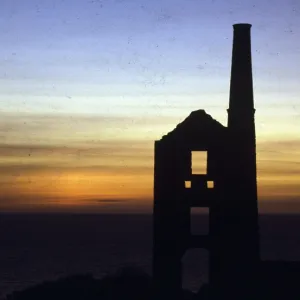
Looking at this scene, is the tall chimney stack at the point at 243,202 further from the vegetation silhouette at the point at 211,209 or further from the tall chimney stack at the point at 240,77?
the tall chimney stack at the point at 240,77

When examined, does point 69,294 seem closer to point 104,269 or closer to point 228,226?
point 228,226

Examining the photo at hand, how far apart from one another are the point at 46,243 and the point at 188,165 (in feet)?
302

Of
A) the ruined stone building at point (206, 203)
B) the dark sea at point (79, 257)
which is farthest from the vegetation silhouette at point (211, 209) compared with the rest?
the dark sea at point (79, 257)

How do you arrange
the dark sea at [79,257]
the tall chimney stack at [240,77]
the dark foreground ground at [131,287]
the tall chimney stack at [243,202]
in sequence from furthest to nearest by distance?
1. the dark sea at [79,257]
2. the tall chimney stack at [240,77]
3. the tall chimney stack at [243,202]
4. the dark foreground ground at [131,287]

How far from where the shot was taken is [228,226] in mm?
26969

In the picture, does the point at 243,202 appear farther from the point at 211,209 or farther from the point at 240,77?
the point at 240,77

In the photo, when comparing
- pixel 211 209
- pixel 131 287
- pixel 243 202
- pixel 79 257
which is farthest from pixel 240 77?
pixel 79 257

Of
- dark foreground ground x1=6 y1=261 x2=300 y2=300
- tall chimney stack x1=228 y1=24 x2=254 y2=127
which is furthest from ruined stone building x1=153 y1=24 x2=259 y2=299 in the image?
tall chimney stack x1=228 y1=24 x2=254 y2=127

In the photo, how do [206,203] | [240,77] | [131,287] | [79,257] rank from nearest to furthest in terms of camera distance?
[206,203]
[131,287]
[240,77]
[79,257]

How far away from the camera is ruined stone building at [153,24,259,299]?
26656 mm

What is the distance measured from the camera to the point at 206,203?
2695 centimetres

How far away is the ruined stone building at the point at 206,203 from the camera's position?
26656mm

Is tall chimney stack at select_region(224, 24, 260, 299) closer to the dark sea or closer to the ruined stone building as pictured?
the ruined stone building

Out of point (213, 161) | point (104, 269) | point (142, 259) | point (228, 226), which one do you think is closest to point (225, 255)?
point (228, 226)
